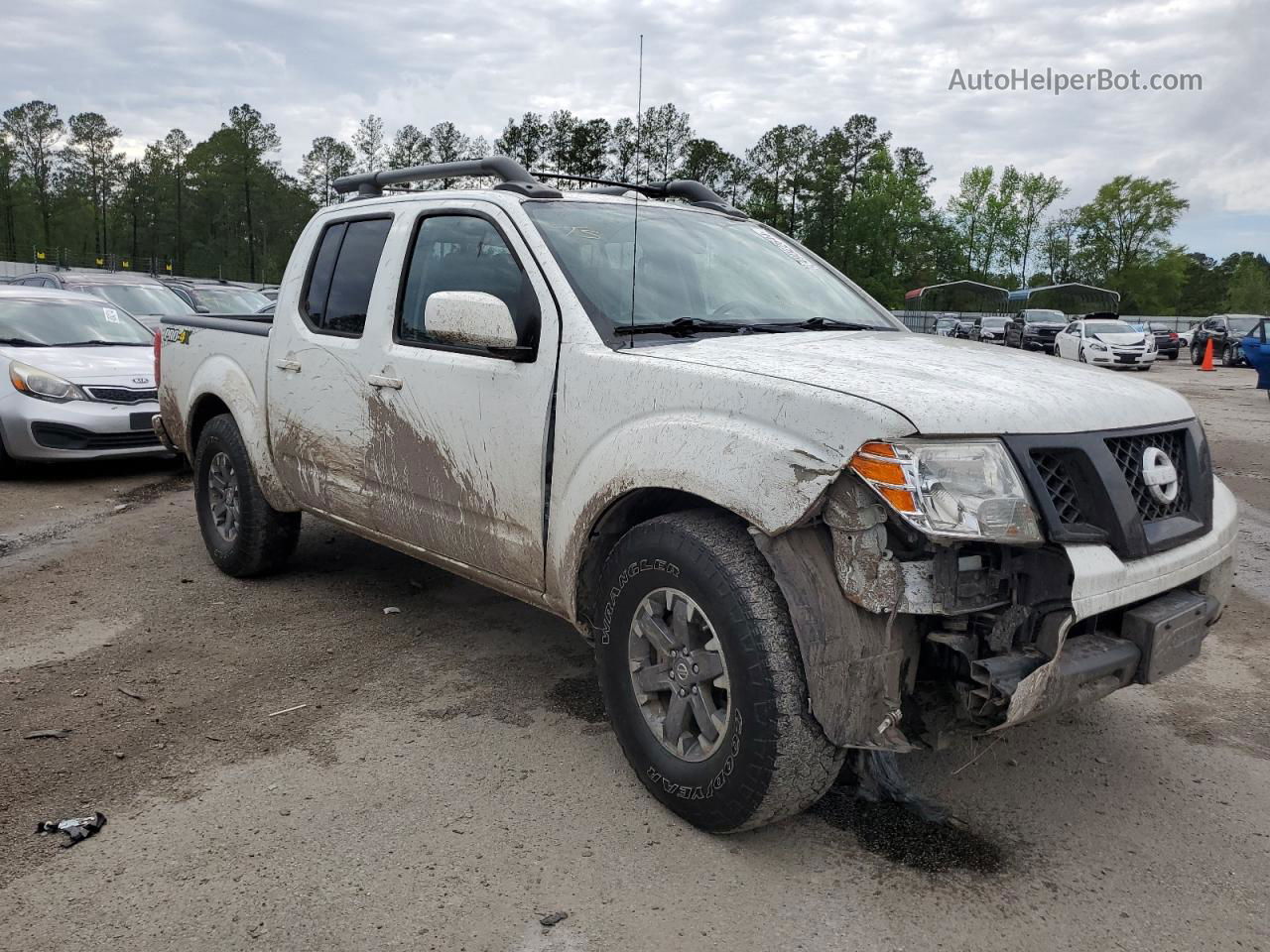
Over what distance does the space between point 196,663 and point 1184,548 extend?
3740 millimetres

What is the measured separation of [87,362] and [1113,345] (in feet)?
81.2

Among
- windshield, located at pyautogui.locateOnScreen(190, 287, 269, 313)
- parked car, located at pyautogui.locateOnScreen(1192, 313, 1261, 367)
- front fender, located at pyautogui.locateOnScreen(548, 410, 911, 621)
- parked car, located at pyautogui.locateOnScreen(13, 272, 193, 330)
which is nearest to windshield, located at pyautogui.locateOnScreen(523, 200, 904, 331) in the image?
front fender, located at pyautogui.locateOnScreen(548, 410, 911, 621)

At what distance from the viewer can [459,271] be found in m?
3.88

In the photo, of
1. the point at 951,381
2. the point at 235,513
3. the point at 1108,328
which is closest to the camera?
the point at 951,381

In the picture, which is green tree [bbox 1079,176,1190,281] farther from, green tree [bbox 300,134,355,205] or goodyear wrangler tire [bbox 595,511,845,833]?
goodyear wrangler tire [bbox 595,511,845,833]

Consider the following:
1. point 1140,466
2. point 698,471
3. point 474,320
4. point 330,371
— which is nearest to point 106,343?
point 330,371

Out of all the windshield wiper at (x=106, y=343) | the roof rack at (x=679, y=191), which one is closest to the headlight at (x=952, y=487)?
the roof rack at (x=679, y=191)

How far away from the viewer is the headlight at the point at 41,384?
27.2 ft

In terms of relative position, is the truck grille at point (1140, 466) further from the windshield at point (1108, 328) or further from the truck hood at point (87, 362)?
the windshield at point (1108, 328)

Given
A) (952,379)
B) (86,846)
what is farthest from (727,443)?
(86,846)

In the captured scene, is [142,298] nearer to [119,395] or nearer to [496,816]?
[119,395]

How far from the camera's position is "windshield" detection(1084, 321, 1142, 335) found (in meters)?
27.1

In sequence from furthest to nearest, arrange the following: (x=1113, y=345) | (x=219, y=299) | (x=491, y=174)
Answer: (x=1113, y=345)
(x=219, y=299)
(x=491, y=174)

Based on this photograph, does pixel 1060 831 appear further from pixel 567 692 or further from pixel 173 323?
pixel 173 323
